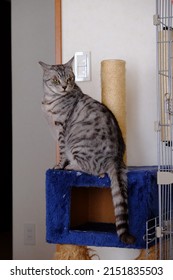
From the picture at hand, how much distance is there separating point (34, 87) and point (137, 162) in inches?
40.0

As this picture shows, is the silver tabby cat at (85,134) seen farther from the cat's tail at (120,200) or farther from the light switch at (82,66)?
the light switch at (82,66)

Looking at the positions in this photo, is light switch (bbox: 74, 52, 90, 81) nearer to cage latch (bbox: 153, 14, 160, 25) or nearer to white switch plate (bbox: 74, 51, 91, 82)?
white switch plate (bbox: 74, 51, 91, 82)

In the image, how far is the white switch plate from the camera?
7.08ft

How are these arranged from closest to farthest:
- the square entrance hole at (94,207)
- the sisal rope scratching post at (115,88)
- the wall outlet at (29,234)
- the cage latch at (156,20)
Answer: the cage latch at (156,20)
the sisal rope scratching post at (115,88)
the square entrance hole at (94,207)
the wall outlet at (29,234)

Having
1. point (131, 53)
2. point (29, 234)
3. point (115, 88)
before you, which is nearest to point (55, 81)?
point (115, 88)

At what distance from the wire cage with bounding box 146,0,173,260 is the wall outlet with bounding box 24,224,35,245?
1228mm

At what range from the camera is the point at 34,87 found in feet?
9.34

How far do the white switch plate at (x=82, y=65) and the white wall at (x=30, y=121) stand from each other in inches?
27.7

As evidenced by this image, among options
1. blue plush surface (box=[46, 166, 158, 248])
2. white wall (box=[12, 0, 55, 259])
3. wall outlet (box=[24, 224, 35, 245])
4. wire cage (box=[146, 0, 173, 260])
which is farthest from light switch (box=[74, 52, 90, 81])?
wall outlet (box=[24, 224, 35, 245])

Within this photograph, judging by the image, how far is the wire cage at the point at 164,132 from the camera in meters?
1.63
